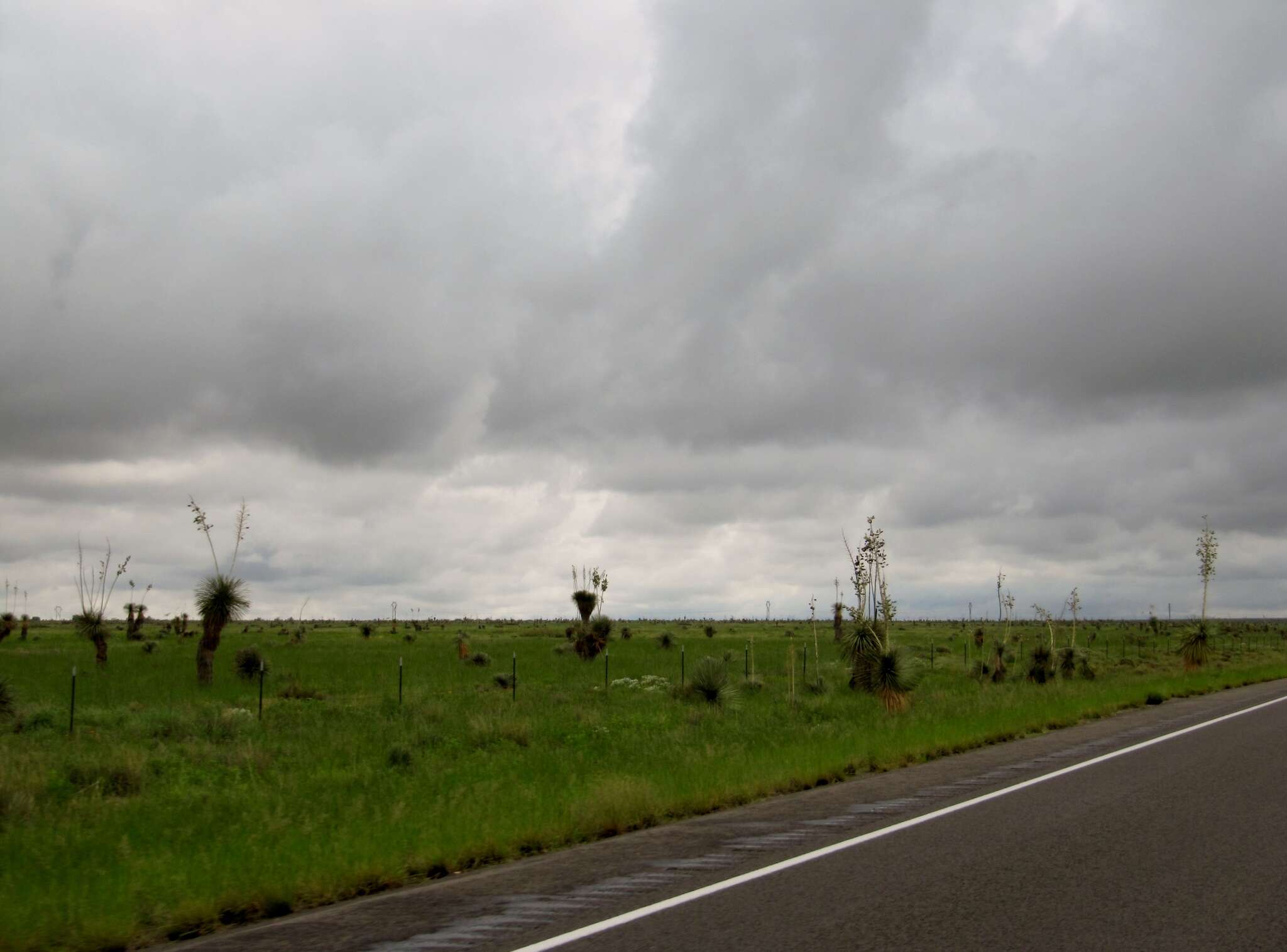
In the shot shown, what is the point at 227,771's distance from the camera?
1950cm

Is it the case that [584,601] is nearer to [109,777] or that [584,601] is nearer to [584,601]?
[584,601]

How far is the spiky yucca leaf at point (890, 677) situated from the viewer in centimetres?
2744

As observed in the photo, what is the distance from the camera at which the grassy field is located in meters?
9.28

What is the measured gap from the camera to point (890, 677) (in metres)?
27.5

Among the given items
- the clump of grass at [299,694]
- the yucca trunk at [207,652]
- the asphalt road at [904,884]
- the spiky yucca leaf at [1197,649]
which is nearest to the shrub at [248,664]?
the yucca trunk at [207,652]

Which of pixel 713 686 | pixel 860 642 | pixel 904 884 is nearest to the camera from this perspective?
pixel 904 884

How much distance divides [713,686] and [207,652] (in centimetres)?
2174

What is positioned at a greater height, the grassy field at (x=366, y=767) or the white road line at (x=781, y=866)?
the white road line at (x=781, y=866)

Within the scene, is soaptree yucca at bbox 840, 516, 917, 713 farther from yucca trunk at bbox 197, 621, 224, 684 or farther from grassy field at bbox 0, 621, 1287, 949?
yucca trunk at bbox 197, 621, 224, 684

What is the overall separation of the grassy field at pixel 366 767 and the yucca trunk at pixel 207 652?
2.74 feet

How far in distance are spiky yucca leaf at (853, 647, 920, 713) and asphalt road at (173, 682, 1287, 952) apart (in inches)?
522

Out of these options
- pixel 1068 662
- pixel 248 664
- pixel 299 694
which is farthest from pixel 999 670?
pixel 248 664

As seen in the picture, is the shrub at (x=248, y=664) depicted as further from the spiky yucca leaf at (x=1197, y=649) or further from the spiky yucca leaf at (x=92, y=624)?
the spiky yucca leaf at (x=1197, y=649)

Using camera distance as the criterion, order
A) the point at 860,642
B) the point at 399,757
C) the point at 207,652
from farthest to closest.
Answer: the point at 207,652
the point at 860,642
the point at 399,757
